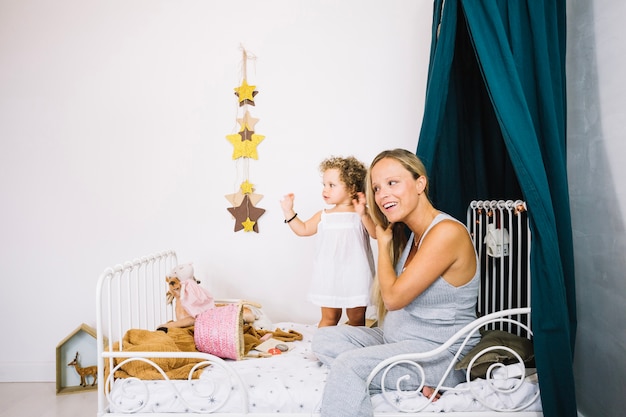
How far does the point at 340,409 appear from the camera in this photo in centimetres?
156

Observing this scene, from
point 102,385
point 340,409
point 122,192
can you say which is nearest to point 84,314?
point 122,192

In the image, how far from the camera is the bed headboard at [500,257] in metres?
2.14

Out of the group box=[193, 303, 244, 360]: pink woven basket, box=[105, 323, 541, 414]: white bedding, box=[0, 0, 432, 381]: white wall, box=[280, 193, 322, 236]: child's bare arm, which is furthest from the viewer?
box=[0, 0, 432, 381]: white wall

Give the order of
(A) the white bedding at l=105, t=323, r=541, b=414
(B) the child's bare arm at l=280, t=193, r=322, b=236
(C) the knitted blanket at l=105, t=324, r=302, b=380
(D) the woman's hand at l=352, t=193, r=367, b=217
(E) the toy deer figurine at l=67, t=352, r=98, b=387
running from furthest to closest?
(E) the toy deer figurine at l=67, t=352, r=98, b=387 < (B) the child's bare arm at l=280, t=193, r=322, b=236 < (D) the woman's hand at l=352, t=193, r=367, b=217 < (C) the knitted blanket at l=105, t=324, r=302, b=380 < (A) the white bedding at l=105, t=323, r=541, b=414

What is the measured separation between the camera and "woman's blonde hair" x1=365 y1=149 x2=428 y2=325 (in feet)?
6.13

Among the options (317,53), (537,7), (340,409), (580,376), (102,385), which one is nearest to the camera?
(340,409)

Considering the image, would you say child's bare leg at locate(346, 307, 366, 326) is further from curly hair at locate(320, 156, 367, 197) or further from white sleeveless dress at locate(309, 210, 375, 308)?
curly hair at locate(320, 156, 367, 197)

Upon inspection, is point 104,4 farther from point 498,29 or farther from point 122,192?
point 498,29

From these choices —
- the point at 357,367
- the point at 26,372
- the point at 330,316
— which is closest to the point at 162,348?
the point at 357,367

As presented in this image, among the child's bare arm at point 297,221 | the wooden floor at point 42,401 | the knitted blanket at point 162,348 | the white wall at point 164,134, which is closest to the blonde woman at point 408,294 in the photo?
the knitted blanket at point 162,348

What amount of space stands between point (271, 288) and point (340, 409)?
162 centimetres

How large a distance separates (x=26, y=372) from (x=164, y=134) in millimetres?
1862

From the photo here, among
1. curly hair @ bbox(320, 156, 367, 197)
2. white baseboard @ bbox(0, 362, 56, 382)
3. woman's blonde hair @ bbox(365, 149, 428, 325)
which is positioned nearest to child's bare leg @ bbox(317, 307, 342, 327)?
woman's blonde hair @ bbox(365, 149, 428, 325)

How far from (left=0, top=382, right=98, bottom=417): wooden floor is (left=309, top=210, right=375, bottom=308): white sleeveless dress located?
150 cm
